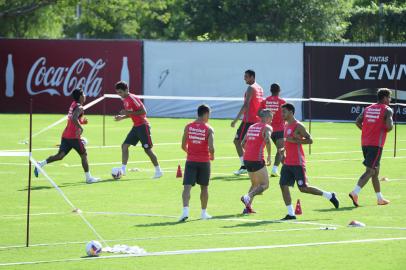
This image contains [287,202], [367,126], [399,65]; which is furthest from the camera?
[399,65]

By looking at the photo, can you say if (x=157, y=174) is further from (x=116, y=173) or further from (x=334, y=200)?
(x=334, y=200)

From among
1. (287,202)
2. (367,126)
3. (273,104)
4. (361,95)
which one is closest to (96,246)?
(287,202)

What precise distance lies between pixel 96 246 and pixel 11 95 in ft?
111

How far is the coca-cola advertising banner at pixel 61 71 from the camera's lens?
45312mm

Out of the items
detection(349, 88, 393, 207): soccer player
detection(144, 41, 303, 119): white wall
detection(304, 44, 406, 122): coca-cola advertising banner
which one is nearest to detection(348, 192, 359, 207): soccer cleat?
detection(349, 88, 393, 207): soccer player

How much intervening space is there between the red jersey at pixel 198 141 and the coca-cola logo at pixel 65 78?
28.2 metres

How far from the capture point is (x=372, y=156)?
18859 mm

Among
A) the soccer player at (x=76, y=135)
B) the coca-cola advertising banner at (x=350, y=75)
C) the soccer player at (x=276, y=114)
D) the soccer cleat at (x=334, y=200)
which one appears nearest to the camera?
the soccer cleat at (x=334, y=200)

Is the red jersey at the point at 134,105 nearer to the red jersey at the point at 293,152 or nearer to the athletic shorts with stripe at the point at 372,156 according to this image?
the athletic shorts with stripe at the point at 372,156

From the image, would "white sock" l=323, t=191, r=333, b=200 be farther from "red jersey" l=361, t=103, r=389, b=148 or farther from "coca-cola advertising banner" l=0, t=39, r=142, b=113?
"coca-cola advertising banner" l=0, t=39, r=142, b=113

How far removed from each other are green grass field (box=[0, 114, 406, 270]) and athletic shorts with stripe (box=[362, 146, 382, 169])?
2.25ft

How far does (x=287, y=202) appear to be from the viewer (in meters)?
16.9

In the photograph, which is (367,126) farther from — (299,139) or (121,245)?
(121,245)

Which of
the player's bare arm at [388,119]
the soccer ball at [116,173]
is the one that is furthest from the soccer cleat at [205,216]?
the soccer ball at [116,173]
